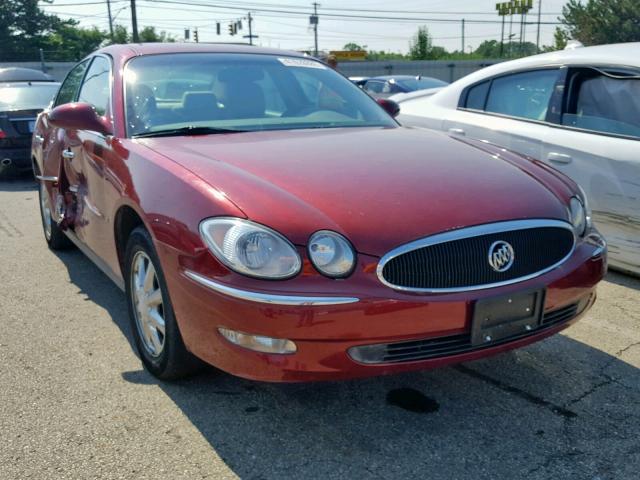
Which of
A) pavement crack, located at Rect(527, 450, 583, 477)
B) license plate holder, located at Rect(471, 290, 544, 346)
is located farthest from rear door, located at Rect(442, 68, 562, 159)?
pavement crack, located at Rect(527, 450, 583, 477)

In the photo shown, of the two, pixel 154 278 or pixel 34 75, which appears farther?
pixel 34 75

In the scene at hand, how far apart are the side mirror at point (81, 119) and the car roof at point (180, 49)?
545mm

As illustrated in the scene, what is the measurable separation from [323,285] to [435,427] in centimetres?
83

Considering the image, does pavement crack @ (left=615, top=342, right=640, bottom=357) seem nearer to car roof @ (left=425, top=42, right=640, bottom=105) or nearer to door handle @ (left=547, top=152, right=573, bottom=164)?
door handle @ (left=547, top=152, right=573, bottom=164)

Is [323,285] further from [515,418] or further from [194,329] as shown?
[515,418]

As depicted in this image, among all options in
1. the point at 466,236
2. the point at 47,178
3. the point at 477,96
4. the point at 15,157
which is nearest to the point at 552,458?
the point at 466,236

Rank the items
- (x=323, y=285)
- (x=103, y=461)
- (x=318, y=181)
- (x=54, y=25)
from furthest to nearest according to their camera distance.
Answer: (x=54, y=25), (x=318, y=181), (x=103, y=461), (x=323, y=285)

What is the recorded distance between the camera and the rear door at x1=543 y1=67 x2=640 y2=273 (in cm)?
415

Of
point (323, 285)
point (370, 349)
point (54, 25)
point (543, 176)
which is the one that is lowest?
point (370, 349)

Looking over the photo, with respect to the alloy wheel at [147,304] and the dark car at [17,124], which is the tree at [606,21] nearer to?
the dark car at [17,124]

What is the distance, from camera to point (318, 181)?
271 cm

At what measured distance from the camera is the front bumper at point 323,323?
2.34 m

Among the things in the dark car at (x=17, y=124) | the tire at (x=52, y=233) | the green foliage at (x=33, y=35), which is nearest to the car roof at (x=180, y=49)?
the tire at (x=52, y=233)

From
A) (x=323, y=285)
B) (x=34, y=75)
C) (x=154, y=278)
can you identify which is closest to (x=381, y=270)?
(x=323, y=285)
